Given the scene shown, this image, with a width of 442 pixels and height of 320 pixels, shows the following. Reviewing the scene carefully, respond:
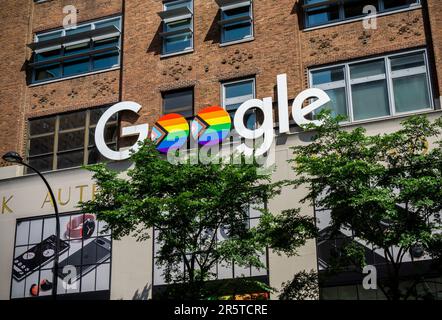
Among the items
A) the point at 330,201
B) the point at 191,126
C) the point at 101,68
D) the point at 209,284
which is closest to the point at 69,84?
the point at 101,68

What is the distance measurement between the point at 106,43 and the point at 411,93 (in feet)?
44.9

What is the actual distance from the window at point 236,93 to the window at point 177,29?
2.72m

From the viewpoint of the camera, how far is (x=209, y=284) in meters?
19.6

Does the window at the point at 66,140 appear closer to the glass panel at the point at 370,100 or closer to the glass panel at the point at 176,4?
the glass panel at the point at 176,4

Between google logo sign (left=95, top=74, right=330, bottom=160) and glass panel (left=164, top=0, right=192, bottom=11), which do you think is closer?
google logo sign (left=95, top=74, right=330, bottom=160)

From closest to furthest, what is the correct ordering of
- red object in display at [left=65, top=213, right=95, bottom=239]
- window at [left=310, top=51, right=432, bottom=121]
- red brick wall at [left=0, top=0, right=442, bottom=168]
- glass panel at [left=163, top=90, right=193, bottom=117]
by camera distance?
window at [left=310, top=51, right=432, bottom=121] < red brick wall at [left=0, top=0, right=442, bottom=168] < red object in display at [left=65, top=213, right=95, bottom=239] < glass panel at [left=163, top=90, right=193, bottom=117]

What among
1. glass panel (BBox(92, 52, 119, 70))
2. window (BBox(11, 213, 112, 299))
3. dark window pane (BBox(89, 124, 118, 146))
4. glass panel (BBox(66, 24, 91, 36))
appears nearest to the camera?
window (BBox(11, 213, 112, 299))

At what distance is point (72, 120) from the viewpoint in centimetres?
2770

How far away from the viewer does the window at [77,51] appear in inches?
1108

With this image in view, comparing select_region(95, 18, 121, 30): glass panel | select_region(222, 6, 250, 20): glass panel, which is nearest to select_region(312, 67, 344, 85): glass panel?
select_region(222, 6, 250, 20): glass panel

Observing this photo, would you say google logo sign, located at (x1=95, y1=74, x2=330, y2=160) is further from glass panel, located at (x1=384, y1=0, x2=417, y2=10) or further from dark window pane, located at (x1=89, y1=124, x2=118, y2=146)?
glass panel, located at (x1=384, y1=0, x2=417, y2=10)

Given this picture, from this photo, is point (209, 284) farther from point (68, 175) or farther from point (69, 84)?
point (69, 84)

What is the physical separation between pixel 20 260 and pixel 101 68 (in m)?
9.05

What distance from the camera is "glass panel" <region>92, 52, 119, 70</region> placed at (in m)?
28.0
